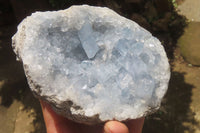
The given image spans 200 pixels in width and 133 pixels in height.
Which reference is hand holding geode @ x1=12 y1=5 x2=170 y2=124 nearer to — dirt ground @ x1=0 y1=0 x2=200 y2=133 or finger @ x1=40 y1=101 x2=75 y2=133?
finger @ x1=40 y1=101 x2=75 y2=133

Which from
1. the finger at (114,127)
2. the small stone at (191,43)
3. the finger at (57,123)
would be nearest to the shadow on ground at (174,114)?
the small stone at (191,43)

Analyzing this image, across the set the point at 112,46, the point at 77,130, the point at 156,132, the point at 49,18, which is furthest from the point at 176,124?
the point at 49,18

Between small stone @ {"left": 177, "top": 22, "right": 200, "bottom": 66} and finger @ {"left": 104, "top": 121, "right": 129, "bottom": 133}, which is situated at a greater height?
finger @ {"left": 104, "top": 121, "right": 129, "bottom": 133}

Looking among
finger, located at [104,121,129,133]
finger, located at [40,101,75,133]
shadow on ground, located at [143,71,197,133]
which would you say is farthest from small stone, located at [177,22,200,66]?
finger, located at [104,121,129,133]

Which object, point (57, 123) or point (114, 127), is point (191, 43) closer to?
point (57, 123)

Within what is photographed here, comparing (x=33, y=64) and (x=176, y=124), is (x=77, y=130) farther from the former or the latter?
(x=176, y=124)
